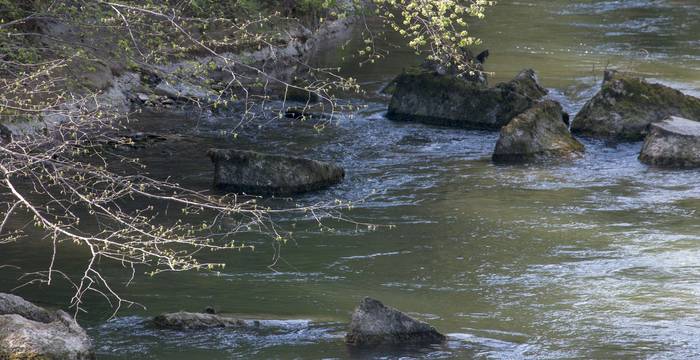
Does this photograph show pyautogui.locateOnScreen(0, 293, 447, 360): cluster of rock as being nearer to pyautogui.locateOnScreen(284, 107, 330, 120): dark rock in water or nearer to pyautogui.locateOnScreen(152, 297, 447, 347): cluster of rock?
pyautogui.locateOnScreen(152, 297, 447, 347): cluster of rock

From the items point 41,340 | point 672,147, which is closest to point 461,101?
point 672,147

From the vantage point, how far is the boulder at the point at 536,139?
17953 millimetres

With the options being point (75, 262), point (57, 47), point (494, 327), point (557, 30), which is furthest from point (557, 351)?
point (557, 30)

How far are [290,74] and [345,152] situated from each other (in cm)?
843

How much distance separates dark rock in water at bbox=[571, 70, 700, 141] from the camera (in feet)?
64.2

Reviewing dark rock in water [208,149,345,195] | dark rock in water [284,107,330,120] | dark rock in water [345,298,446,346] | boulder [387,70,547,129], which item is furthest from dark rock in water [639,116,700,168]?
dark rock in water [345,298,446,346]

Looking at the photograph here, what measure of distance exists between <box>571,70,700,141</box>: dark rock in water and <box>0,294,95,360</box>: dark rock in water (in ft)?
40.2

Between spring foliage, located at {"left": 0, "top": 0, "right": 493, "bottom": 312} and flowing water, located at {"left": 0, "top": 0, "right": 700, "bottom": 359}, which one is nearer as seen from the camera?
spring foliage, located at {"left": 0, "top": 0, "right": 493, "bottom": 312}

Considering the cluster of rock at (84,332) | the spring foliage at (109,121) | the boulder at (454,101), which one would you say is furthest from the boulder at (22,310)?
the boulder at (454,101)

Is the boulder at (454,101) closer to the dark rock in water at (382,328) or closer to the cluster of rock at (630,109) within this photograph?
the cluster of rock at (630,109)

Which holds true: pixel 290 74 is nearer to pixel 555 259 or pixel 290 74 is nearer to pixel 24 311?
pixel 555 259

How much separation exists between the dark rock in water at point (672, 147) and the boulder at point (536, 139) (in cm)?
119

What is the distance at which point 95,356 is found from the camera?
9492mm

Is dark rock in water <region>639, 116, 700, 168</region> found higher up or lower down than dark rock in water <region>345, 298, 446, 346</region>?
higher up
